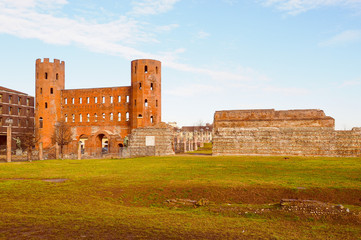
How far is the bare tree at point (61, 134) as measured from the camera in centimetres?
5391

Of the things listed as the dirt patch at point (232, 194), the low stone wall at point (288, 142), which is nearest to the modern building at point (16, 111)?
the low stone wall at point (288, 142)

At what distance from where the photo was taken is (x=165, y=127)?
43844mm

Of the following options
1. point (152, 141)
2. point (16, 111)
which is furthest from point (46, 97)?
point (152, 141)

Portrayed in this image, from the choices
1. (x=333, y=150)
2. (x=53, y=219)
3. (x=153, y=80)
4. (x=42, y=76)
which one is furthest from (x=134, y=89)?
(x=53, y=219)

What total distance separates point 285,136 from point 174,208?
28.6 m

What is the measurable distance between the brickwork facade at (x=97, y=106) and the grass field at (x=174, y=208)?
35662 mm

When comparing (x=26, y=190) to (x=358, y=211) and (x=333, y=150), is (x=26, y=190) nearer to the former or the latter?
(x=358, y=211)

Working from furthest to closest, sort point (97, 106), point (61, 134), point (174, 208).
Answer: point (97, 106), point (61, 134), point (174, 208)

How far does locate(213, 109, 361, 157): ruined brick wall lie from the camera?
1430 inches

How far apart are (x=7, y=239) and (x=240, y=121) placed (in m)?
35.4

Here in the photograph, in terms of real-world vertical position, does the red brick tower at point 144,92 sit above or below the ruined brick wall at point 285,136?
above

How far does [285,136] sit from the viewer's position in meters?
37.4

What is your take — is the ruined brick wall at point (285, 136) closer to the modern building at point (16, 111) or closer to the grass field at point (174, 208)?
the grass field at point (174, 208)

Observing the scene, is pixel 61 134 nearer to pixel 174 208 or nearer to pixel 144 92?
pixel 144 92
